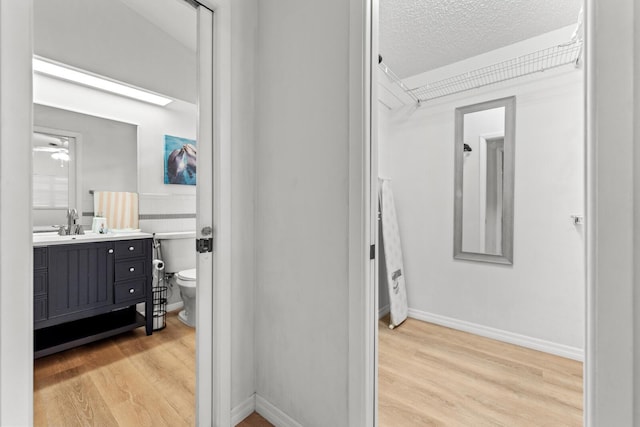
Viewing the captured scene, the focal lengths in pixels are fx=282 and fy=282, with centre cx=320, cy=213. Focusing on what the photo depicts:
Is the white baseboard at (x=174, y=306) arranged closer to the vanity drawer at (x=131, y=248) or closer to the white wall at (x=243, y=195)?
the vanity drawer at (x=131, y=248)

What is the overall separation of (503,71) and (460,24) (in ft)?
1.92

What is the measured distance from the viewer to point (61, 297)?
197 cm

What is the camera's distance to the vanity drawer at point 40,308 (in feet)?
6.10

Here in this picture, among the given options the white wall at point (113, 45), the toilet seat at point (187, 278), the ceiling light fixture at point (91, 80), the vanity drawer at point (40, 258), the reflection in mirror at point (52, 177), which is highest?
the white wall at point (113, 45)

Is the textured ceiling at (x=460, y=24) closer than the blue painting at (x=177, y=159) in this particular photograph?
Yes

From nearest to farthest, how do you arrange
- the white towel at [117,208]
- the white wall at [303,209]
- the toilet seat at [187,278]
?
1. the white wall at [303,209]
2. the toilet seat at [187,278]
3. the white towel at [117,208]

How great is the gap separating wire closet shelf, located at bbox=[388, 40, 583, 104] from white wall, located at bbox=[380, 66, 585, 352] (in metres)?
0.07

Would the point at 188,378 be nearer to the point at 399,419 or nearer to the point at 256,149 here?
the point at 399,419

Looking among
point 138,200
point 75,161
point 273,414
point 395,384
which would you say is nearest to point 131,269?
point 138,200

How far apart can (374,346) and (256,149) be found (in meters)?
1.15

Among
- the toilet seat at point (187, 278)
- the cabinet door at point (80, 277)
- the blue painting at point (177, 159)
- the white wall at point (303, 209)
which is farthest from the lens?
the blue painting at point (177, 159)

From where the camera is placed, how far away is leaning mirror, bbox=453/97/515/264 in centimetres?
242

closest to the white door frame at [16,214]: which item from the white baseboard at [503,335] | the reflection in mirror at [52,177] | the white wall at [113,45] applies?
the white wall at [113,45]

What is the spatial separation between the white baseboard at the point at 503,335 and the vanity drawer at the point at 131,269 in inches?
101
